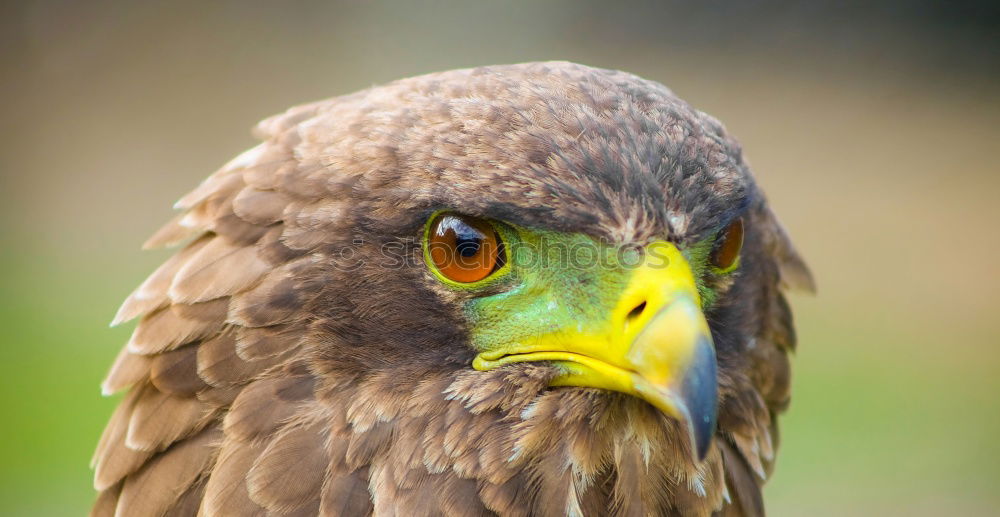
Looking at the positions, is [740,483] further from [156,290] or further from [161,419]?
[156,290]

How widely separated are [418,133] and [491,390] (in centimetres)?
56

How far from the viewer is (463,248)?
2.10 meters

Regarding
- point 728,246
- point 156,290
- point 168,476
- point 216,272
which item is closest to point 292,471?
point 168,476

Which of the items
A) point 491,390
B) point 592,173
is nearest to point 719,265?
point 592,173

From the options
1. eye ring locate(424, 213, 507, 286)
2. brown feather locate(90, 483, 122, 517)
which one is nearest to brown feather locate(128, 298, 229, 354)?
brown feather locate(90, 483, 122, 517)

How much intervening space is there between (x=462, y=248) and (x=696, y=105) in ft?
25.4

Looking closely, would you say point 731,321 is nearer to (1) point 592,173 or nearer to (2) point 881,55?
(1) point 592,173

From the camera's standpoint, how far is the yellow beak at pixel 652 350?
75.0 inches

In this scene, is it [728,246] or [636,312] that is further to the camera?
[728,246]

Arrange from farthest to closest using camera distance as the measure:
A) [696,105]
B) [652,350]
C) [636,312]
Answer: [696,105], [636,312], [652,350]

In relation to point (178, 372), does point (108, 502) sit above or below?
below

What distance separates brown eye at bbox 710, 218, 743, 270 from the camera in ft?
7.40

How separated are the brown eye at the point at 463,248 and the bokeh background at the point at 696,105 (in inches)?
254

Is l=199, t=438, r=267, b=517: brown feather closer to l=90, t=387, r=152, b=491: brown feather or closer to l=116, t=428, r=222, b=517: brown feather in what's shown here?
l=116, t=428, r=222, b=517: brown feather
